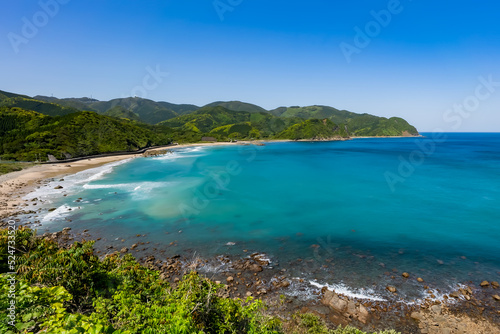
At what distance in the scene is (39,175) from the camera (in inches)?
2023

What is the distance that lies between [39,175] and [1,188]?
48.4ft

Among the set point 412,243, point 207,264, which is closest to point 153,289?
point 207,264

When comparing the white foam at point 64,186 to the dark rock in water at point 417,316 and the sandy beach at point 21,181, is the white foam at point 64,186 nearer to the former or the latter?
the sandy beach at point 21,181

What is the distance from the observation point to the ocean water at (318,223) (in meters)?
17.7

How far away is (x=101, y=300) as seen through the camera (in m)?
6.90

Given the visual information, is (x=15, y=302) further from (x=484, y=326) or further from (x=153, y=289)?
(x=484, y=326)

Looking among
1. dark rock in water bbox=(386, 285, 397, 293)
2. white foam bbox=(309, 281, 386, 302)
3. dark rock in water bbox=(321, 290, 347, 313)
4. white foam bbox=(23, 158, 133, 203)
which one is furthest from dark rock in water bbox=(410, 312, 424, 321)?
white foam bbox=(23, 158, 133, 203)

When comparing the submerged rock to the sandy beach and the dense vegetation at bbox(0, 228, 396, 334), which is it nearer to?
the dense vegetation at bbox(0, 228, 396, 334)

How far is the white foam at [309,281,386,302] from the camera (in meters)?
14.4

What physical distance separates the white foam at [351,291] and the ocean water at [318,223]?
69mm

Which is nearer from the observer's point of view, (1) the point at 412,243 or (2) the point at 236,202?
(1) the point at 412,243

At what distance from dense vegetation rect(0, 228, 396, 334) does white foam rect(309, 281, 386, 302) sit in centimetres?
891

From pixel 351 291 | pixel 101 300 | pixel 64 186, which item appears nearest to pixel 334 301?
pixel 351 291

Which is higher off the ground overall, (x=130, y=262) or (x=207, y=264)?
(x=130, y=262)
